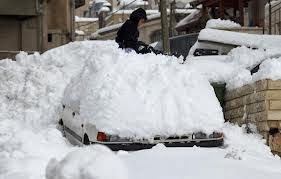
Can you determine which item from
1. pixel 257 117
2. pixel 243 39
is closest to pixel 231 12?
pixel 243 39

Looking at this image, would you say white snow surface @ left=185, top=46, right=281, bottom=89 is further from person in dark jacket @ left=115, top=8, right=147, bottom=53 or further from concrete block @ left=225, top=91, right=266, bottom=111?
person in dark jacket @ left=115, top=8, right=147, bottom=53

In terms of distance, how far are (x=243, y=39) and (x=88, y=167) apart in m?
14.0

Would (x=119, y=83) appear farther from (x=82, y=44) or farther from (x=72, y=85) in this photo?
(x=82, y=44)

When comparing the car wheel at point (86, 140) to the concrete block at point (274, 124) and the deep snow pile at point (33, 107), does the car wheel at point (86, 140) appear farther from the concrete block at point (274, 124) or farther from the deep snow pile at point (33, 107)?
the concrete block at point (274, 124)

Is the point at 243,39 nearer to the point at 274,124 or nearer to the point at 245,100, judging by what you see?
the point at 245,100

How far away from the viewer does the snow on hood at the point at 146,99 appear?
28.4ft

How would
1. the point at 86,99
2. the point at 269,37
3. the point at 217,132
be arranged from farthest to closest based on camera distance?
the point at 269,37 → the point at 86,99 → the point at 217,132

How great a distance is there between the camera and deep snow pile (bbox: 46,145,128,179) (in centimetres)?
453

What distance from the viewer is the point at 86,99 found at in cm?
955

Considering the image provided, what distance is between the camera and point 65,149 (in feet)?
29.1

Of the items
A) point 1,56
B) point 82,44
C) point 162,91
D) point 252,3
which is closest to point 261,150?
point 162,91

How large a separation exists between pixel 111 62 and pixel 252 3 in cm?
2353

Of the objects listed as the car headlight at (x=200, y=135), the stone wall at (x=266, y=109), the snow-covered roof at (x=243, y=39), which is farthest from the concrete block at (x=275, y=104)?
the snow-covered roof at (x=243, y=39)

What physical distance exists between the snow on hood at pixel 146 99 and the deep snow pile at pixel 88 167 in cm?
375
